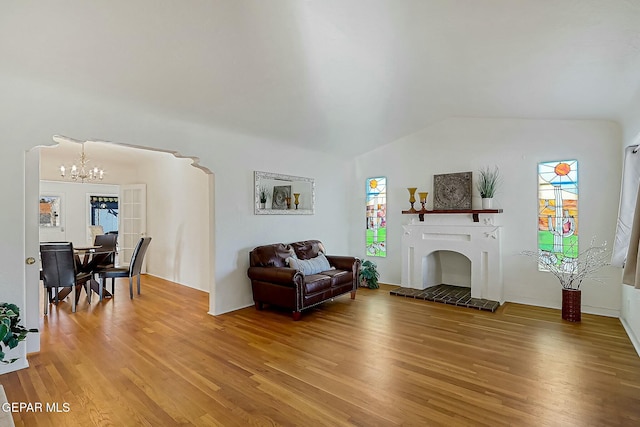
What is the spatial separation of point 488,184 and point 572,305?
1.97 m

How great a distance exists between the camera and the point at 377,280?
20.3 feet

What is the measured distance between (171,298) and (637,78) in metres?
6.17

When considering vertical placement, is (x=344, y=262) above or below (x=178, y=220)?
below

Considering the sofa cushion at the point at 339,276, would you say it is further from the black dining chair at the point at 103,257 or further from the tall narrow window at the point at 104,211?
the tall narrow window at the point at 104,211

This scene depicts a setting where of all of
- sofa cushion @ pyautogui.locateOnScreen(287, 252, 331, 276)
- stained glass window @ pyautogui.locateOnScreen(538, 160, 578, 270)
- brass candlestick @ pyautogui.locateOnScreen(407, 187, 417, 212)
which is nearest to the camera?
A: stained glass window @ pyautogui.locateOnScreen(538, 160, 578, 270)

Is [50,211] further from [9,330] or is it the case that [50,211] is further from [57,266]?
[9,330]

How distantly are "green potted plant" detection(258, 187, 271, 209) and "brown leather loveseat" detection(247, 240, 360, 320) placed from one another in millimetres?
652

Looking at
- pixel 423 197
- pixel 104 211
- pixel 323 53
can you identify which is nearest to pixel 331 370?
pixel 323 53

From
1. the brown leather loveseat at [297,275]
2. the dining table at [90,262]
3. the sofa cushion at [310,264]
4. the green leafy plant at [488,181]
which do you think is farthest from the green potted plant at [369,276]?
the dining table at [90,262]

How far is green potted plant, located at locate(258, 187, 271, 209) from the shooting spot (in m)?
4.98

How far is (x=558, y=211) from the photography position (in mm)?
4605

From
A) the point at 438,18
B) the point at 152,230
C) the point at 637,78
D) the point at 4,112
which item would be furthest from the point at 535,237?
the point at 152,230

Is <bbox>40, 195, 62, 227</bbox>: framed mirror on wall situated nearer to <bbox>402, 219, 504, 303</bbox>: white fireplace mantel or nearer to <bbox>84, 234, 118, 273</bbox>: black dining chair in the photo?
<bbox>84, 234, 118, 273</bbox>: black dining chair

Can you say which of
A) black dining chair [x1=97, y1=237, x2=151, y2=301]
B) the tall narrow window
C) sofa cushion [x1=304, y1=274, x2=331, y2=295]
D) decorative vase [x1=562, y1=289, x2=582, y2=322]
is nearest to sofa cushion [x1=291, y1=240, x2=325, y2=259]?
sofa cushion [x1=304, y1=274, x2=331, y2=295]
